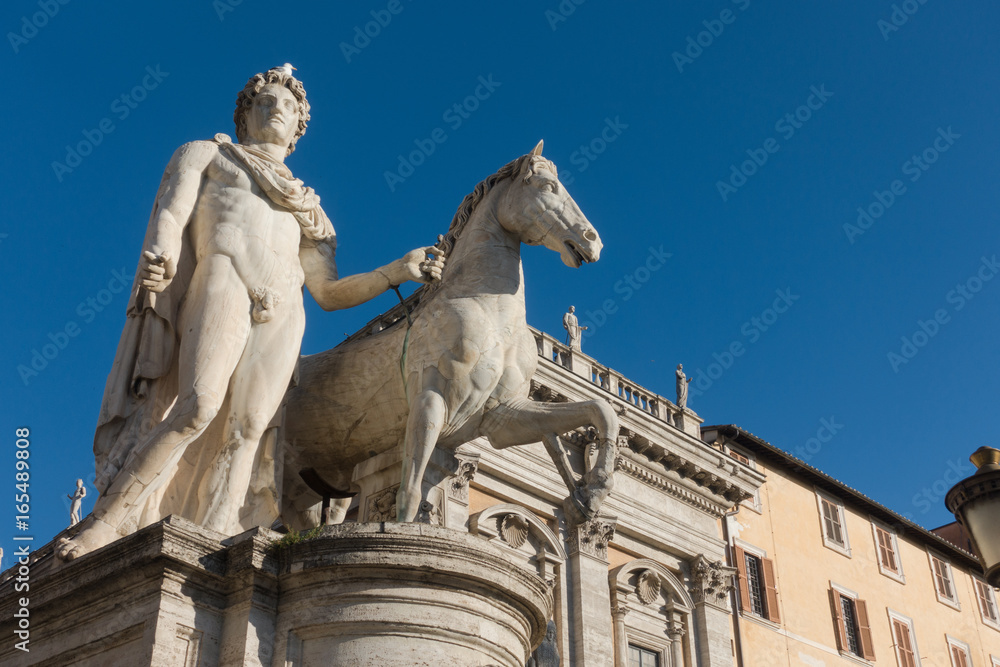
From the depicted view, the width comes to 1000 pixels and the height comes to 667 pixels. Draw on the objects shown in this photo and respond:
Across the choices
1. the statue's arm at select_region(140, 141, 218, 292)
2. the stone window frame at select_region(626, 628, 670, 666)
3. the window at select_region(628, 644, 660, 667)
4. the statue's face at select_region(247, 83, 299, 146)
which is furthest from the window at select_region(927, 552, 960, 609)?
the statue's arm at select_region(140, 141, 218, 292)

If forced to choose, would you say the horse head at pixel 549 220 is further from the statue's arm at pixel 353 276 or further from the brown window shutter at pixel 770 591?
the brown window shutter at pixel 770 591

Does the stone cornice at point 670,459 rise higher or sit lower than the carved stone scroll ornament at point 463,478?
higher

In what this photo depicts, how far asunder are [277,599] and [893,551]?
33.1m

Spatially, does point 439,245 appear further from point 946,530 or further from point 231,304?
point 946,530

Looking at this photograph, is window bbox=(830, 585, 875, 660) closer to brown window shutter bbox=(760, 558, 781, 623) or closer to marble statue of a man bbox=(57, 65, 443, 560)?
brown window shutter bbox=(760, 558, 781, 623)

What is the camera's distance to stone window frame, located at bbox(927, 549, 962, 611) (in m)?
36.6

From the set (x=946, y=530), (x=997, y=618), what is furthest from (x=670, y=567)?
(x=946, y=530)

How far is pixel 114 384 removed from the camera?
20.7 ft

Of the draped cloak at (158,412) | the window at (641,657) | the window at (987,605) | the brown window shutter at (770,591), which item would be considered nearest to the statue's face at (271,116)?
the draped cloak at (158,412)

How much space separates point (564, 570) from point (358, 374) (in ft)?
56.2

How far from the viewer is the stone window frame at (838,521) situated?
32.6m

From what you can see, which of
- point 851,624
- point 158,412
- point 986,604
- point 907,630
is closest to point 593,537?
point 851,624

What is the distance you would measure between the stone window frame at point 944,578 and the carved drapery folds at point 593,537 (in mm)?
17204

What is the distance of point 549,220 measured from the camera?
278 inches
